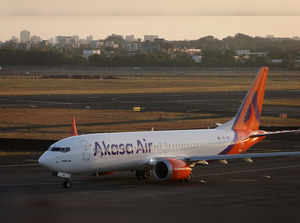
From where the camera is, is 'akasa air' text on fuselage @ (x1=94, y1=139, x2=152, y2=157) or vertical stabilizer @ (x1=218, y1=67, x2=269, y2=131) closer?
'akasa air' text on fuselage @ (x1=94, y1=139, x2=152, y2=157)

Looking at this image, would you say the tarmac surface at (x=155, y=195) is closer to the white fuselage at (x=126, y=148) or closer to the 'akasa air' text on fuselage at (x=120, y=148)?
the white fuselage at (x=126, y=148)

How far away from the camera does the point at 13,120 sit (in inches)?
3501

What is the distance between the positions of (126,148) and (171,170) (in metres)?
3.06

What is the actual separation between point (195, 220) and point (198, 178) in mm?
14960

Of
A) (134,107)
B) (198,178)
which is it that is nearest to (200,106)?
(134,107)

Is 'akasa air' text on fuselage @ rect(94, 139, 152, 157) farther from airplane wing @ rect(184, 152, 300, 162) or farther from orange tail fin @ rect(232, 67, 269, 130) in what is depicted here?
orange tail fin @ rect(232, 67, 269, 130)

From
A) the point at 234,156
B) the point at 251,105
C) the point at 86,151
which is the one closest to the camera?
the point at 86,151

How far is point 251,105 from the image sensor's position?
164 ft

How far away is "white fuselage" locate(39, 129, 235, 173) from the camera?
41.6m

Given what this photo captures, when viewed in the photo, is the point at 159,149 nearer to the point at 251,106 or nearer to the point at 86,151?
the point at 86,151

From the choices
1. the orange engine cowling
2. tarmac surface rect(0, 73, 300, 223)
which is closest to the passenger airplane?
the orange engine cowling

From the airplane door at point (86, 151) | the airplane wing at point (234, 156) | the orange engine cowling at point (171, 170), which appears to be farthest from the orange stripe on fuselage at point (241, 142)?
the airplane door at point (86, 151)

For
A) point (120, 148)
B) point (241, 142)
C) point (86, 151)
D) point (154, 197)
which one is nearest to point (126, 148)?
point (120, 148)

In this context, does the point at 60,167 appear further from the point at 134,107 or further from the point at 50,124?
the point at 134,107
